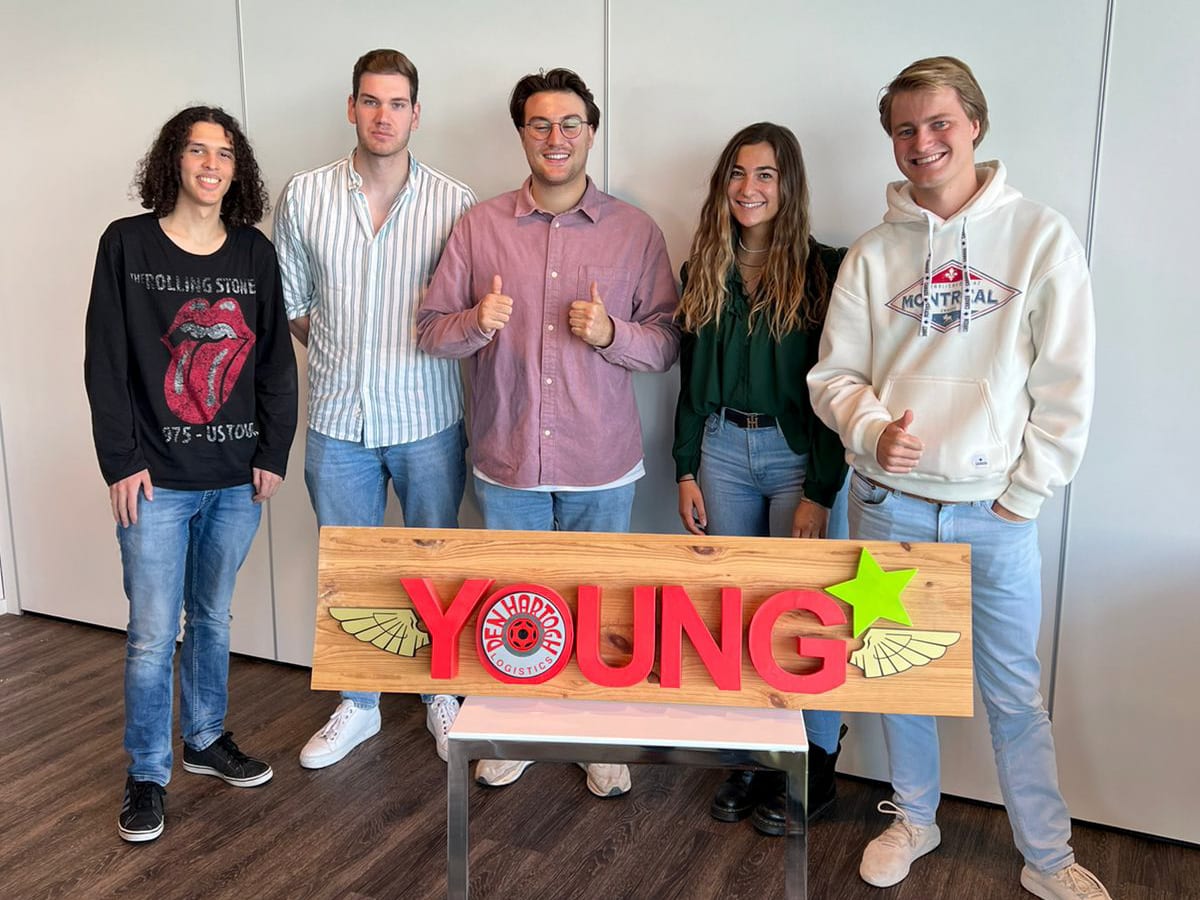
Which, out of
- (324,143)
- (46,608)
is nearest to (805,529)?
(324,143)

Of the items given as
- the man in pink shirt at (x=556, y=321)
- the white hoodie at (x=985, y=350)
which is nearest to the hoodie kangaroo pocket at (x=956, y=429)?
the white hoodie at (x=985, y=350)

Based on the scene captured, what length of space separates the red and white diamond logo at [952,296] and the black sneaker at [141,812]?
2081 mm

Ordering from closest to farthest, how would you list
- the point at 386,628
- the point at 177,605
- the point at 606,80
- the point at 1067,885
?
the point at 386,628
the point at 1067,885
the point at 177,605
the point at 606,80

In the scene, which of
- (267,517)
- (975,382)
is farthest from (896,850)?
(267,517)

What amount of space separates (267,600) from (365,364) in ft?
3.95

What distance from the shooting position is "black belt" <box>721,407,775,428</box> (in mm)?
2301

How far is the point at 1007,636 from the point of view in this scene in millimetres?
2031

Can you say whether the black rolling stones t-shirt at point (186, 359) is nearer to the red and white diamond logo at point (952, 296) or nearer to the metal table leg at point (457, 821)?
the metal table leg at point (457, 821)

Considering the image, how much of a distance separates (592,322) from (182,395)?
989mm

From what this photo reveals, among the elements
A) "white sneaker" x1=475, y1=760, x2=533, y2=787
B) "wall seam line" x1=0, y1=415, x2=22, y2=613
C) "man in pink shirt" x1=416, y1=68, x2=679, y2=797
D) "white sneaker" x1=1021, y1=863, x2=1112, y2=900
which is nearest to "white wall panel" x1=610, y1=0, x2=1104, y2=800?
"man in pink shirt" x1=416, y1=68, x2=679, y2=797

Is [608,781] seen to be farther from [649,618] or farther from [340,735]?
[649,618]

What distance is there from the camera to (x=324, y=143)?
2975 millimetres

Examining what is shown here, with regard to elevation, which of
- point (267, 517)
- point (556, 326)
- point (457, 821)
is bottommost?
point (457, 821)

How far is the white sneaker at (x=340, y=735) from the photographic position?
2.67 meters
